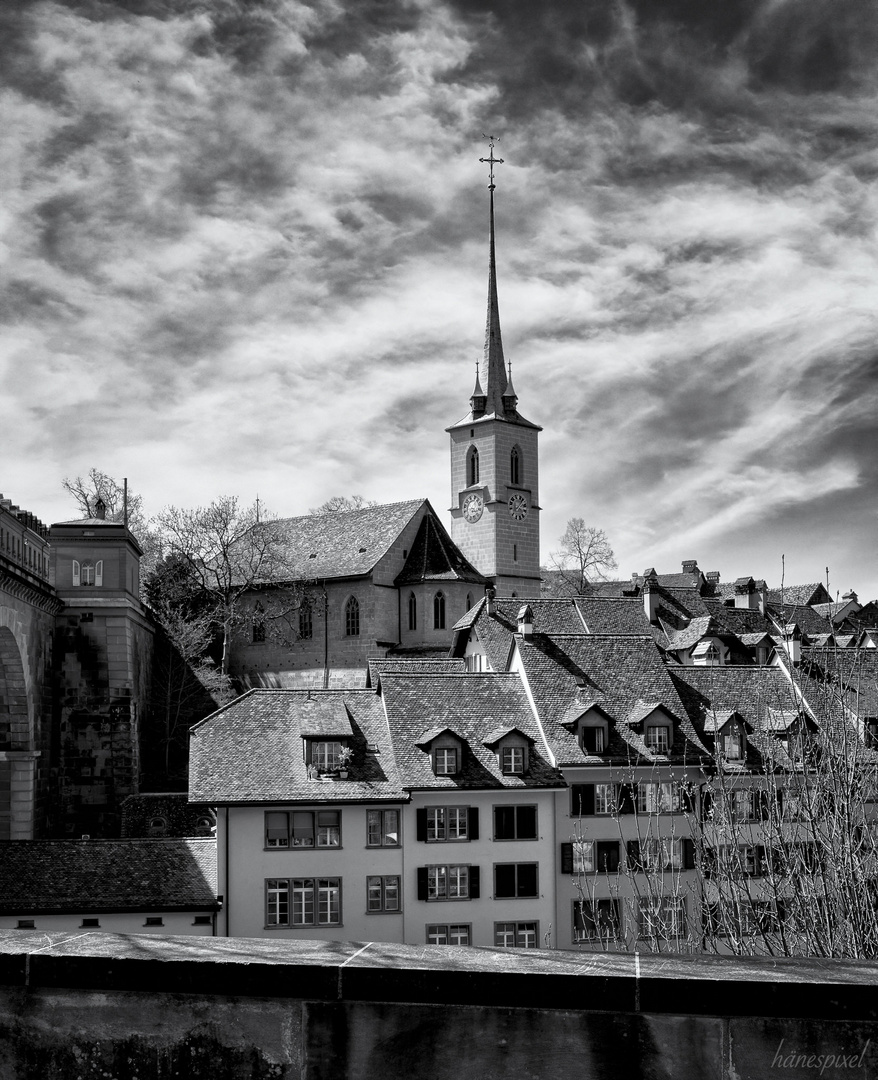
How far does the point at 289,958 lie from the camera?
3908 millimetres

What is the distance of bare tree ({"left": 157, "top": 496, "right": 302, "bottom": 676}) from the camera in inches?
2335

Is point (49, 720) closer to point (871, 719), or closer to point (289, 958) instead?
point (871, 719)

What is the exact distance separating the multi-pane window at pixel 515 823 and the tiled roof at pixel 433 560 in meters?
28.6

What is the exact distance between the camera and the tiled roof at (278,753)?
3003 cm

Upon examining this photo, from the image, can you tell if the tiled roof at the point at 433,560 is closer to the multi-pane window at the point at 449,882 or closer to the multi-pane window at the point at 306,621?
the multi-pane window at the point at 306,621

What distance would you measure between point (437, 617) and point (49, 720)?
24.4 metres

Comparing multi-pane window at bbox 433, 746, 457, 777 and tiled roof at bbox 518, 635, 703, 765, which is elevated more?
tiled roof at bbox 518, 635, 703, 765

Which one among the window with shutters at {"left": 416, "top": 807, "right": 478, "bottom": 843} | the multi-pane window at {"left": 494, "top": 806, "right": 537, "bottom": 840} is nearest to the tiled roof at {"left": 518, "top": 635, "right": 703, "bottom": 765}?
the multi-pane window at {"left": 494, "top": 806, "right": 537, "bottom": 840}

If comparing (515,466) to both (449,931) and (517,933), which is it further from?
(449,931)

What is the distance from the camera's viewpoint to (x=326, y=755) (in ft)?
103

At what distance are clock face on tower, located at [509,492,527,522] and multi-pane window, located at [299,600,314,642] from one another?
621 inches

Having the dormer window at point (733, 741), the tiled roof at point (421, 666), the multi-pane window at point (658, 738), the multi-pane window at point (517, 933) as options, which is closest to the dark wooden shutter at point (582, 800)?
the multi-pane window at point (658, 738)

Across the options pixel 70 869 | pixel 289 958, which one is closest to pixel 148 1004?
pixel 289 958

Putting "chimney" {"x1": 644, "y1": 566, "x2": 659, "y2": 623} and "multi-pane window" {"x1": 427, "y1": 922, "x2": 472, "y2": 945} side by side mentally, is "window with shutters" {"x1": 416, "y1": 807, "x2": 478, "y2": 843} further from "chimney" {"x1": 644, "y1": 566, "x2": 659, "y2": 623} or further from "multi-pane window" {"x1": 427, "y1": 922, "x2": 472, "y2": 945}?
"chimney" {"x1": 644, "y1": 566, "x2": 659, "y2": 623}
